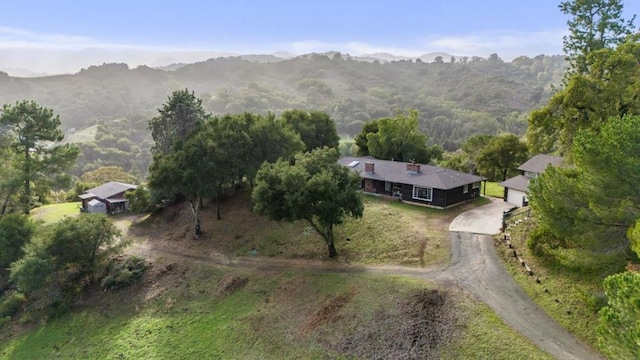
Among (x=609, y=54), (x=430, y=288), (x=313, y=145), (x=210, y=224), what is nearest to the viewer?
(x=430, y=288)

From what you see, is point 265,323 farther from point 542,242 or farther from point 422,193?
point 422,193

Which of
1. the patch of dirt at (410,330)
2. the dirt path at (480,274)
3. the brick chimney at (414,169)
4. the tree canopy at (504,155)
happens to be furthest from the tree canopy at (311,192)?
the tree canopy at (504,155)

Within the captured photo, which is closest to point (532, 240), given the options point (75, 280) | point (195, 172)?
point (195, 172)

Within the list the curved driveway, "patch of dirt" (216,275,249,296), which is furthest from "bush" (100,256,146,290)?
the curved driveway

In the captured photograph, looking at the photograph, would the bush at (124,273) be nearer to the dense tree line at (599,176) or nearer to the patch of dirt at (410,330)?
the patch of dirt at (410,330)

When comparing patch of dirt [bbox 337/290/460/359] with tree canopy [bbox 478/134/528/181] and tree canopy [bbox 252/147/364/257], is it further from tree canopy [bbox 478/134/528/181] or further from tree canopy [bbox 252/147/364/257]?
tree canopy [bbox 478/134/528/181]

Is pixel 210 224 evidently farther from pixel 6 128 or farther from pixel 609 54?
pixel 609 54

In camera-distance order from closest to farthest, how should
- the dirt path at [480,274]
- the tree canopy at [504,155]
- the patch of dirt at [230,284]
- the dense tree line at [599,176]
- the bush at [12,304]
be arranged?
the dense tree line at [599,176]
the dirt path at [480,274]
the patch of dirt at [230,284]
the bush at [12,304]
the tree canopy at [504,155]
